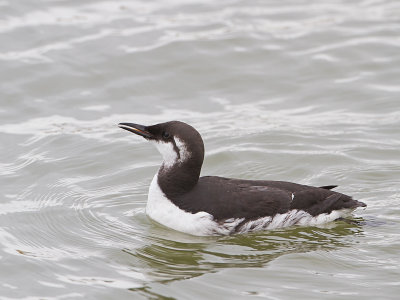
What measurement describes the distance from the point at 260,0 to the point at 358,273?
30.9 feet

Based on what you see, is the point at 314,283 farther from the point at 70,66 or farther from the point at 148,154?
the point at 70,66

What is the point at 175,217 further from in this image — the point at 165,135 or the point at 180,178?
the point at 165,135

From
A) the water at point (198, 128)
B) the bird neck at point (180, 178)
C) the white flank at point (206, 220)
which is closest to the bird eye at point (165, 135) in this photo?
the bird neck at point (180, 178)

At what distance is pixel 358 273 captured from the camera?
8.62 metres

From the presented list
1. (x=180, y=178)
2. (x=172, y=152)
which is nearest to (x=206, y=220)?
(x=180, y=178)

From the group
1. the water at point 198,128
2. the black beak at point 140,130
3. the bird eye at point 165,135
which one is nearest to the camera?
the water at point 198,128

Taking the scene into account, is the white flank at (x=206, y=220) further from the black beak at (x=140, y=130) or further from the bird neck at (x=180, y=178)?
the black beak at (x=140, y=130)

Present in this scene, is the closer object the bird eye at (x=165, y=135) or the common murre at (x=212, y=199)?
the common murre at (x=212, y=199)

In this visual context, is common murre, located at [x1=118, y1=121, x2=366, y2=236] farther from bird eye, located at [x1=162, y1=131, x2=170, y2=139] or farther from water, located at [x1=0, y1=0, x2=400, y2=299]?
water, located at [x1=0, y1=0, x2=400, y2=299]

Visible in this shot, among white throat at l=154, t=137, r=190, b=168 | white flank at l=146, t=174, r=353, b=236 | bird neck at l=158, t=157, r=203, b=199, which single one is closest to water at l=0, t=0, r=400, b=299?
white flank at l=146, t=174, r=353, b=236

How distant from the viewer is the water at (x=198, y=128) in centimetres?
869

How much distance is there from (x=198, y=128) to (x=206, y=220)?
3383mm

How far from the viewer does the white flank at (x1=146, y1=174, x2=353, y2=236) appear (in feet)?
30.5

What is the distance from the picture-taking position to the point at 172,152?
9.48 meters
